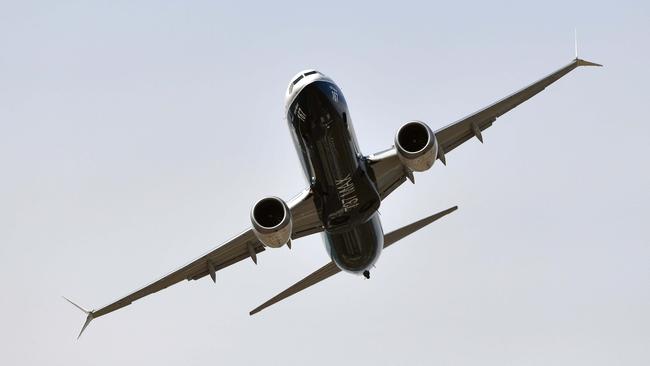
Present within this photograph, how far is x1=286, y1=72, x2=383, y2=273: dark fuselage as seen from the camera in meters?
22.7

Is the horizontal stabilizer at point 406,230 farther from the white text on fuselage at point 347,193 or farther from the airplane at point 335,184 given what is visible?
the white text on fuselage at point 347,193

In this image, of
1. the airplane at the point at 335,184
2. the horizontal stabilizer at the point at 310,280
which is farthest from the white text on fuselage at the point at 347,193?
the horizontal stabilizer at the point at 310,280

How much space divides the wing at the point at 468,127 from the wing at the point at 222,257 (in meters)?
2.38

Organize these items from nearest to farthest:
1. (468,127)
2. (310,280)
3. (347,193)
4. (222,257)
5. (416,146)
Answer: (416,146) < (347,193) < (468,127) < (310,280) < (222,257)

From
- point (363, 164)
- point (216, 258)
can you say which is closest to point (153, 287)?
point (216, 258)

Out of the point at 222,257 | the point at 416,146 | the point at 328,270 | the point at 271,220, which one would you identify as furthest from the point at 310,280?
the point at 416,146

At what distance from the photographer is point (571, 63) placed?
2603cm

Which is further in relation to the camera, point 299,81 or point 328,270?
point 328,270

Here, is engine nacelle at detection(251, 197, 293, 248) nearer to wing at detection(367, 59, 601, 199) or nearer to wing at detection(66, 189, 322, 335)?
wing at detection(66, 189, 322, 335)

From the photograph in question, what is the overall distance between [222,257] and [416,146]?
8225mm

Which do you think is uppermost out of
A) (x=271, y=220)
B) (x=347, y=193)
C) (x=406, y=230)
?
(x=347, y=193)

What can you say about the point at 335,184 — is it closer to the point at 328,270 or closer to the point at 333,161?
the point at 333,161

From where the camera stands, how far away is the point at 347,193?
78.5 feet

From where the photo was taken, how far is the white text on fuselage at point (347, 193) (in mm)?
23656
